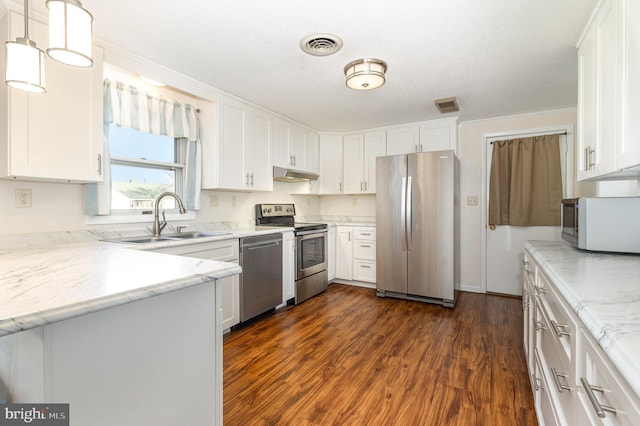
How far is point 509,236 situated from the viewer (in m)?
3.82

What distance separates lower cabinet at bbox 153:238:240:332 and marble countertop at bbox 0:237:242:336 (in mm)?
1007

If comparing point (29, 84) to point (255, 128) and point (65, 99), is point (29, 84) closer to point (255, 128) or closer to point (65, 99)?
point (65, 99)

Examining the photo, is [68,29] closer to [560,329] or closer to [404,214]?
[560,329]

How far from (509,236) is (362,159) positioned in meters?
2.15

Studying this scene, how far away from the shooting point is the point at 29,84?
112cm

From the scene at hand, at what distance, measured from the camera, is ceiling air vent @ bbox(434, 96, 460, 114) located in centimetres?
314

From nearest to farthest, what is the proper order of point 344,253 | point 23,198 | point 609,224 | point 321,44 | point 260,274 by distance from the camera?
point 609,224 → point 23,198 → point 321,44 → point 260,274 → point 344,253

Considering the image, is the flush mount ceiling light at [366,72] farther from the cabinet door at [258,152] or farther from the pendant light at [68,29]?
the pendant light at [68,29]

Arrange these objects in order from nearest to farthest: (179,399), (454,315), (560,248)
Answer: (179,399) → (560,248) → (454,315)

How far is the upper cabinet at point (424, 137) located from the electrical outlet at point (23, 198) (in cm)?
367

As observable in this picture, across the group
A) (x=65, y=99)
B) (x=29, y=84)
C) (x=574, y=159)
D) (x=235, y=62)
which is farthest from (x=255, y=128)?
(x=574, y=159)

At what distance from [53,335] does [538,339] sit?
2.08 meters

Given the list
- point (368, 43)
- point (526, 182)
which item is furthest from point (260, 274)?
point (526, 182)

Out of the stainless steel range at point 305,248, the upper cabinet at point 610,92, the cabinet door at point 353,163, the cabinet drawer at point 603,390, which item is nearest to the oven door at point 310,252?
the stainless steel range at point 305,248
